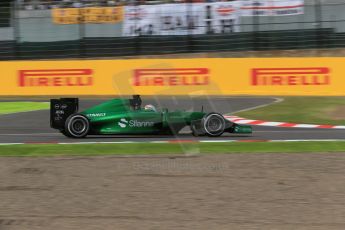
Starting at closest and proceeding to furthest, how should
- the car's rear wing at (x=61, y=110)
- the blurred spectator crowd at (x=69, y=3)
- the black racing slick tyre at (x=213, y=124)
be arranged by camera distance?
1. the black racing slick tyre at (x=213, y=124)
2. the car's rear wing at (x=61, y=110)
3. the blurred spectator crowd at (x=69, y=3)

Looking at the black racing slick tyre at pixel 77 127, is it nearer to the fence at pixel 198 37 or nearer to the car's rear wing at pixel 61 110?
the car's rear wing at pixel 61 110

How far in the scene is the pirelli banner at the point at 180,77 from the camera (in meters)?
11.2

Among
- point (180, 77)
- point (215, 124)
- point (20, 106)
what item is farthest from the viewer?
point (20, 106)

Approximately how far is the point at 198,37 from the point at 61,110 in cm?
1239

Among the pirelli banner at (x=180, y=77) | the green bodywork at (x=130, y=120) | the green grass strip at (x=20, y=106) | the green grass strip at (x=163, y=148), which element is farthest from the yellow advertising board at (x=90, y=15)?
the green grass strip at (x=163, y=148)

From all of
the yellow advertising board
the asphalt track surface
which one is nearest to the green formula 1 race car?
the asphalt track surface

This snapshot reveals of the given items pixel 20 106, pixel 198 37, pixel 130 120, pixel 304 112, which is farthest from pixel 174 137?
pixel 198 37

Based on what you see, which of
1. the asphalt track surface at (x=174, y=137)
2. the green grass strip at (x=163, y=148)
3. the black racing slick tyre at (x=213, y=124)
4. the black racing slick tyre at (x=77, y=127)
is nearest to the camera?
the green grass strip at (x=163, y=148)

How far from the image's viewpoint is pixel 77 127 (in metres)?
10.6

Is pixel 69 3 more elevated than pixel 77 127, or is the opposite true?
pixel 69 3

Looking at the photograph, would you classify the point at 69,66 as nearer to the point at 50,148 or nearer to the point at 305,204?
the point at 50,148

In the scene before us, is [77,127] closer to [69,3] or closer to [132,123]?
[132,123]

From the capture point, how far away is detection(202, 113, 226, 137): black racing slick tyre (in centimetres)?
1041

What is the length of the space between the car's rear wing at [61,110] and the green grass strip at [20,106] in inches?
247
